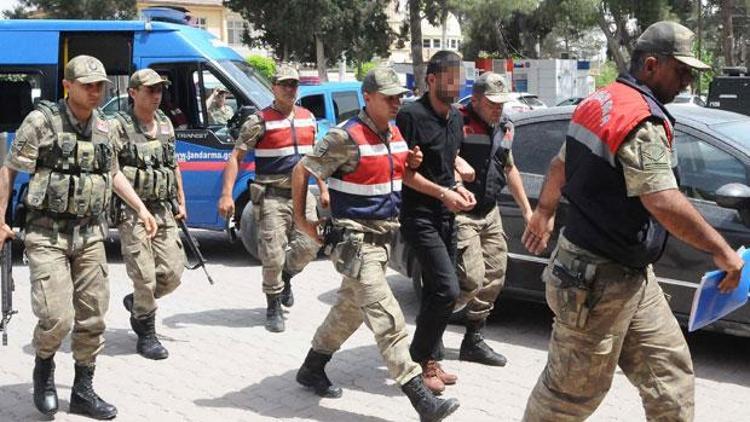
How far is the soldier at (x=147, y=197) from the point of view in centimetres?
609

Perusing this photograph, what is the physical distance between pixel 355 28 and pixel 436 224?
38304mm

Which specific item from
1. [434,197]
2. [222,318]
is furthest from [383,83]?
[222,318]

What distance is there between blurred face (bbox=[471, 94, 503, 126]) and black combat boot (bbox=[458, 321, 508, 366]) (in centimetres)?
125

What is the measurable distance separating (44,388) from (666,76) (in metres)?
3.45

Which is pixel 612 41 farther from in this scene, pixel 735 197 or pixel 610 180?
pixel 610 180

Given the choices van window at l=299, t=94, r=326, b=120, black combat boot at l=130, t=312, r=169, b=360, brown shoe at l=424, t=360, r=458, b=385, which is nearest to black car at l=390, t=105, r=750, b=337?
brown shoe at l=424, t=360, r=458, b=385

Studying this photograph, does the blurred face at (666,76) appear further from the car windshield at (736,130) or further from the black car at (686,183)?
the car windshield at (736,130)

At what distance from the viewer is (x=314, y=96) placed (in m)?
10.1

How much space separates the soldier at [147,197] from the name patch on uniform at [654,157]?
3681mm

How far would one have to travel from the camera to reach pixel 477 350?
5859 millimetres

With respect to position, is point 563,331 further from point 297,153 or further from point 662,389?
point 297,153

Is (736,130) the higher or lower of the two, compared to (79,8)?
lower

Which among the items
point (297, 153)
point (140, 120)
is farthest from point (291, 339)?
point (140, 120)

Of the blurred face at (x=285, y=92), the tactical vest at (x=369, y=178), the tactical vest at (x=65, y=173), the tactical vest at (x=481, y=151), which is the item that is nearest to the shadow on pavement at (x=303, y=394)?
the tactical vest at (x=369, y=178)
